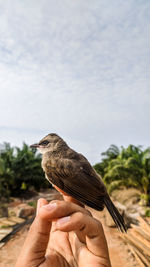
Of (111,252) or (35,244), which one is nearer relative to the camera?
(35,244)

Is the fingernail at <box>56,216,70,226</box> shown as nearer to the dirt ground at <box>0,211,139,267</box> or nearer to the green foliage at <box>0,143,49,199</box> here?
the dirt ground at <box>0,211,139,267</box>

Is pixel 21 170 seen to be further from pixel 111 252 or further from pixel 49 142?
pixel 49 142

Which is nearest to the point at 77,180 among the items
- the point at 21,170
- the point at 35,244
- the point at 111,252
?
the point at 35,244

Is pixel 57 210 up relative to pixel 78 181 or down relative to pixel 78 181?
down

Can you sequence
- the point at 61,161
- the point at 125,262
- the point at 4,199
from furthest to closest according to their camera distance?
the point at 4,199
the point at 125,262
the point at 61,161

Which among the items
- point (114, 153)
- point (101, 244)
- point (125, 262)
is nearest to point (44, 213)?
point (101, 244)

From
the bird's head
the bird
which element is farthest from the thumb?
the bird's head

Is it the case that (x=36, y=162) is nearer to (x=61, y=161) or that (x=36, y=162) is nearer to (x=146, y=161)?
(x=146, y=161)
